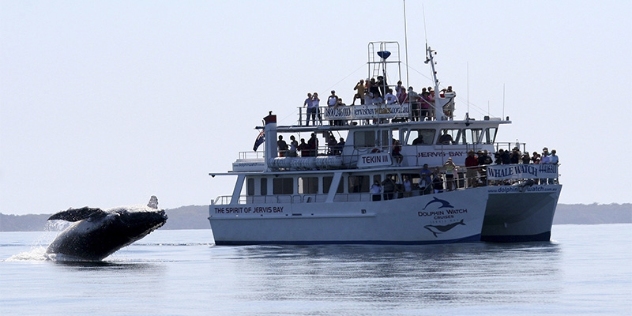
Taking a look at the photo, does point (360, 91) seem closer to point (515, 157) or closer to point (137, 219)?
point (515, 157)

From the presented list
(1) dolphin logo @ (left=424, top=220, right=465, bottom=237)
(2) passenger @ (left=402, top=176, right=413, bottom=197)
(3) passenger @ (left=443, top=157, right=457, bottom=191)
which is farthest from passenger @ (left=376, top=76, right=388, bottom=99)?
(1) dolphin logo @ (left=424, top=220, right=465, bottom=237)

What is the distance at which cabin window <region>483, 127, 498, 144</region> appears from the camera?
52.7 m

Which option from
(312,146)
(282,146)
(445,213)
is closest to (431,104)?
(445,213)

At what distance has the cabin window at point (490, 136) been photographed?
52688mm

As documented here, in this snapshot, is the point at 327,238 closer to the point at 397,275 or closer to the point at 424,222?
the point at 424,222

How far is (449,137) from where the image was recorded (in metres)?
51.5

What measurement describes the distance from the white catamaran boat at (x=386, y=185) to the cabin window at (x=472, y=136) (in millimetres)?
39

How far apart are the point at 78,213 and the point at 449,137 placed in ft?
61.2

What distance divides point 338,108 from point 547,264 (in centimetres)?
1860

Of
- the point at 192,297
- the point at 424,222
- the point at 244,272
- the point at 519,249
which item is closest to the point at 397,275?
the point at 244,272

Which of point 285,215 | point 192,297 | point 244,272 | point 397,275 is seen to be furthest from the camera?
point 285,215

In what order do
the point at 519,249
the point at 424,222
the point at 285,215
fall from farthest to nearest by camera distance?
1. the point at 285,215
2. the point at 424,222
3. the point at 519,249

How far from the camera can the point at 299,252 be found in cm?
4641

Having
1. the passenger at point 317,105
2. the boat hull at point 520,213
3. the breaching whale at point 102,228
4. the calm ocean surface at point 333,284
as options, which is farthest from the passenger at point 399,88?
the breaching whale at point 102,228
